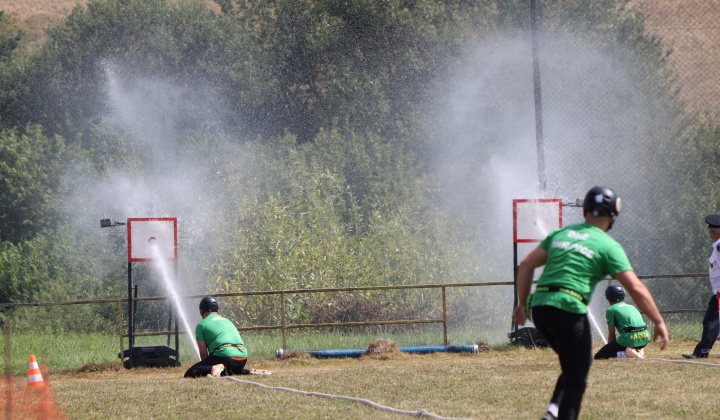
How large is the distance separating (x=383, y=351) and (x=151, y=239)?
4.69m

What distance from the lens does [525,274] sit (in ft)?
17.3

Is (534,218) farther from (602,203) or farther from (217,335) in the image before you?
(602,203)

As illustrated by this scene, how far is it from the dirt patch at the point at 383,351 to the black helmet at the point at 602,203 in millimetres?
9207

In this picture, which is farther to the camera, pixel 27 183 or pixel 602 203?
pixel 27 183

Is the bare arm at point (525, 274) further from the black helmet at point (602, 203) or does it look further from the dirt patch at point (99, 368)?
the dirt patch at point (99, 368)

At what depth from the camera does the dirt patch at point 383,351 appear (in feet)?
46.4

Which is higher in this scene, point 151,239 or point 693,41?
point 693,41

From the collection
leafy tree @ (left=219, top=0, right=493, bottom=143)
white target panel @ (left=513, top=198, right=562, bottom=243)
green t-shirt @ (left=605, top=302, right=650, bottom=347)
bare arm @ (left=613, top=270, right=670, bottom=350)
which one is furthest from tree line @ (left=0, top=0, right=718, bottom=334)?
bare arm @ (left=613, top=270, right=670, bottom=350)

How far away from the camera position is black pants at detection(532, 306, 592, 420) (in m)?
5.01

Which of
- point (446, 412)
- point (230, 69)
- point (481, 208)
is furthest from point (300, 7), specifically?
point (446, 412)

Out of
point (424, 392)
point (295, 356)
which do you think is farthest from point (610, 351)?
point (295, 356)

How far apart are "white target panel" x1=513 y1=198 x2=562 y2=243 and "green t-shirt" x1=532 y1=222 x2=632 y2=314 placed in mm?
9560

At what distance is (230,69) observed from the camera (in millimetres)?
39562

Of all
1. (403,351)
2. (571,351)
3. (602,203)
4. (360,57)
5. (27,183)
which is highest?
(360,57)
